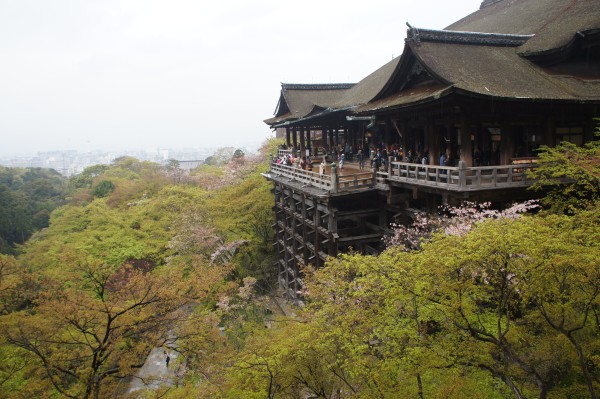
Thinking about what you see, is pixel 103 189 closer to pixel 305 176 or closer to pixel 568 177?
pixel 305 176

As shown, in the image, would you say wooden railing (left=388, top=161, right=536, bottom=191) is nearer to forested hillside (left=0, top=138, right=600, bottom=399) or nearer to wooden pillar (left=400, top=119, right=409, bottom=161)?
forested hillside (left=0, top=138, right=600, bottom=399)

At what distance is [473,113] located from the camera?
1422cm

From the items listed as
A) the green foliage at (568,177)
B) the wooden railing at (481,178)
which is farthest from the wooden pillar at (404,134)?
the green foliage at (568,177)

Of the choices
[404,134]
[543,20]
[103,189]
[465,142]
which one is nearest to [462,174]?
[465,142]

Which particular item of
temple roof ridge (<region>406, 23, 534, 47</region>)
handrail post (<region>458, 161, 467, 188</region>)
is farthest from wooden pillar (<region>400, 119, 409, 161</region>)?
handrail post (<region>458, 161, 467, 188</region>)

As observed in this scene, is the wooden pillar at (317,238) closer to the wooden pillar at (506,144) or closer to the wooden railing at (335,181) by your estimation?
the wooden railing at (335,181)

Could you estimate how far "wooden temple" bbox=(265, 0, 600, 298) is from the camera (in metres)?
13.8

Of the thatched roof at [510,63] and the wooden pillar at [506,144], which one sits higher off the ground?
the thatched roof at [510,63]

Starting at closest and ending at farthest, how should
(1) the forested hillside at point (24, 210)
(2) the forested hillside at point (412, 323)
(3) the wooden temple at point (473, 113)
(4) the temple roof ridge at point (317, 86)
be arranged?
(2) the forested hillside at point (412, 323) < (3) the wooden temple at point (473, 113) < (4) the temple roof ridge at point (317, 86) < (1) the forested hillside at point (24, 210)

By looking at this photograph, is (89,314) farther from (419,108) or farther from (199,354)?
(419,108)

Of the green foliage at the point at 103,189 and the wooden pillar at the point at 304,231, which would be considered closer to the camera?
the wooden pillar at the point at 304,231

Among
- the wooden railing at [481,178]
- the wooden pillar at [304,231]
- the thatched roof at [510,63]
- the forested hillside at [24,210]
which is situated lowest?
the forested hillside at [24,210]

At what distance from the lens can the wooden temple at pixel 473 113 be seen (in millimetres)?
13789

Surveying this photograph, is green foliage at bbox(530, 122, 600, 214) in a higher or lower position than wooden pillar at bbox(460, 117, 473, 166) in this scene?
lower
